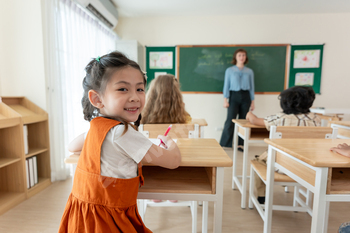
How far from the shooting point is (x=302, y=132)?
1331 millimetres

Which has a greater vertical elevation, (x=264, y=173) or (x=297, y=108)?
(x=297, y=108)

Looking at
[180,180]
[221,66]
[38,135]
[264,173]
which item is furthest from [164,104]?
[221,66]

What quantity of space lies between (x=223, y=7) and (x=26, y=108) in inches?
130

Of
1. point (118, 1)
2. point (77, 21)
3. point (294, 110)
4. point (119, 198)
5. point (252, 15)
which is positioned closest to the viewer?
point (119, 198)

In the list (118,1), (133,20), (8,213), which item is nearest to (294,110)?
(8,213)

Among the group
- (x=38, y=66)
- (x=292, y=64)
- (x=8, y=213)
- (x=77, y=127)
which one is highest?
(x=292, y=64)

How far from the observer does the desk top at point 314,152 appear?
79 centimetres

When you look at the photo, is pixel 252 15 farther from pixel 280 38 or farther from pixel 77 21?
pixel 77 21

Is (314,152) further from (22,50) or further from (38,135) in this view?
(22,50)

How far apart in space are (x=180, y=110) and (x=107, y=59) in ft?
3.38

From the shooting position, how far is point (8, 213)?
1.67m

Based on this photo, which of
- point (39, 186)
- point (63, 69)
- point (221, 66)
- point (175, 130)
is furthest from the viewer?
point (221, 66)

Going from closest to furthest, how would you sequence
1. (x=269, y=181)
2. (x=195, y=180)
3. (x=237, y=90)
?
(x=195, y=180) → (x=269, y=181) → (x=237, y=90)

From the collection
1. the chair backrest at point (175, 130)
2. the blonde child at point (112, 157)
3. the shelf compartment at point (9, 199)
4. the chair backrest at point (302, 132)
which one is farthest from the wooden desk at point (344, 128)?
the shelf compartment at point (9, 199)
